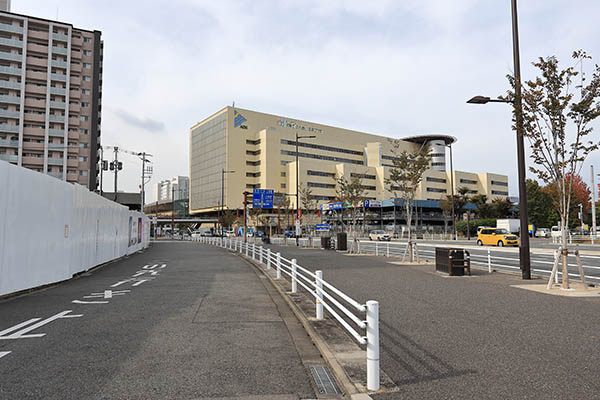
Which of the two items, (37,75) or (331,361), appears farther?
(37,75)

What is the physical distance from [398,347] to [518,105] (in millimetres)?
10014

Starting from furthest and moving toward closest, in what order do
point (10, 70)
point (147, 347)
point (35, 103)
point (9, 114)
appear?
1. point (35, 103)
2. point (10, 70)
3. point (9, 114)
4. point (147, 347)

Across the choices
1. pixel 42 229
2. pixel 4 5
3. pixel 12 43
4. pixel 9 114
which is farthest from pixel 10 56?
pixel 42 229

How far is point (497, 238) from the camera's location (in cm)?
3625

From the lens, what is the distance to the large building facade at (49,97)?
66.3 metres

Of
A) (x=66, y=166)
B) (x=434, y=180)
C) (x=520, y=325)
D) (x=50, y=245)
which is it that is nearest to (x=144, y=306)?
(x=50, y=245)

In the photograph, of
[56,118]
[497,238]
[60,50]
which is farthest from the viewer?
[60,50]

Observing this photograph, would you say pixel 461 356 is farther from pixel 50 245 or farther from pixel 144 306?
pixel 50 245

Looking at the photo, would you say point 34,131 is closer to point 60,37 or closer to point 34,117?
point 34,117

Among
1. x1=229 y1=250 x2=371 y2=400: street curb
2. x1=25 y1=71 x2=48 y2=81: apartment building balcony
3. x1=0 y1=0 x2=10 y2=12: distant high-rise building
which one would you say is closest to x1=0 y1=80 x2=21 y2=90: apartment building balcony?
x1=25 y1=71 x2=48 y2=81: apartment building balcony

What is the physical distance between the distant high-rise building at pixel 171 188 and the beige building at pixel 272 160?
6338 cm

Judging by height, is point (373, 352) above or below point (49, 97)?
below

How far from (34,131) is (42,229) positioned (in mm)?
67728

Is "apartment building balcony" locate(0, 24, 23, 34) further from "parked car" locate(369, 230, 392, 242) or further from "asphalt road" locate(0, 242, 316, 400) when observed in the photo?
"asphalt road" locate(0, 242, 316, 400)
